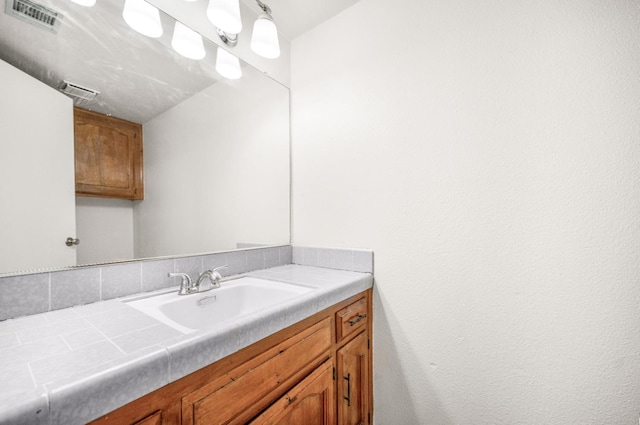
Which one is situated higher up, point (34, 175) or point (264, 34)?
point (264, 34)

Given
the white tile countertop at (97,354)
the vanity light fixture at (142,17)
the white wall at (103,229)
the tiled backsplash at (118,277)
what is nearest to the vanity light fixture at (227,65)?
the vanity light fixture at (142,17)

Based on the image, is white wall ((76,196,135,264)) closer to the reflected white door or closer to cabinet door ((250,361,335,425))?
the reflected white door

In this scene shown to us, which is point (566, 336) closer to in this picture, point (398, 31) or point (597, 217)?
point (597, 217)

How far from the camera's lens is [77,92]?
0.89 m

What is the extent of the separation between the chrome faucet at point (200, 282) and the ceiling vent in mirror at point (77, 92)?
2.17ft

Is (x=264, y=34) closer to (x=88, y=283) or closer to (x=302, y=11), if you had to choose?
(x=302, y=11)

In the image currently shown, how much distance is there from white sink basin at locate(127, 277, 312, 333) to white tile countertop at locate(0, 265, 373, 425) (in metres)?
0.08

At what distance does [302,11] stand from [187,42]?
664 millimetres

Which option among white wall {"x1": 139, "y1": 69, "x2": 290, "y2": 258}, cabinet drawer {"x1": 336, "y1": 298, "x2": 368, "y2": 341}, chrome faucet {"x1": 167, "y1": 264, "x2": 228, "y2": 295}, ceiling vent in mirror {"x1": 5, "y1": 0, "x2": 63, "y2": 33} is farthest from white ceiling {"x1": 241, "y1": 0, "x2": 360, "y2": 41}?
cabinet drawer {"x1": 336, "y1": 298, "x2": 368, "y2": 341}

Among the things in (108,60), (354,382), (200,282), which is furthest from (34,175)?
(354,382)

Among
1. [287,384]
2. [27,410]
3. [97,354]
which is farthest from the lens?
[287,384]

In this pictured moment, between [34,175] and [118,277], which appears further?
[118,277]

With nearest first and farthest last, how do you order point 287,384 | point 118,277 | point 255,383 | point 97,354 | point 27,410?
point 27,410, point 97,354, point 255,383, point 287,384, point 118,277

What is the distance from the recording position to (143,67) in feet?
3.48
